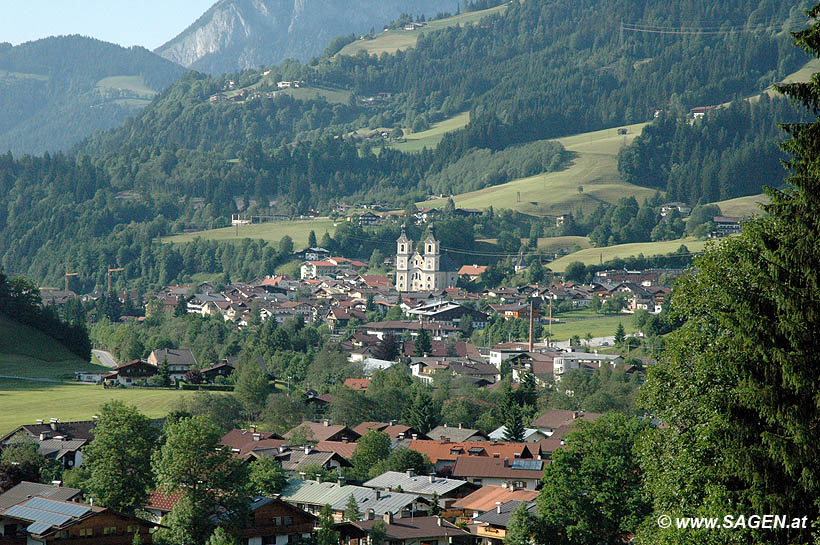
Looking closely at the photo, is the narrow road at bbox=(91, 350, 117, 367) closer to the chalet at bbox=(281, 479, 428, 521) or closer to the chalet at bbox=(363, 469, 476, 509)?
the chalet at bbox=(363, 469, 476, 509)

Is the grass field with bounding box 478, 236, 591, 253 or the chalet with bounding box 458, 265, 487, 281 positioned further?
the grass field with bounding box 478, 236, 591, 253

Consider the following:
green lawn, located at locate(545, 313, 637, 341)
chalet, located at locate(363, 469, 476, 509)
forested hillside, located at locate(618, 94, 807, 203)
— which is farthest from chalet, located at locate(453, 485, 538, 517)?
forested hillside, located at locate(618, 94, 807, 203)

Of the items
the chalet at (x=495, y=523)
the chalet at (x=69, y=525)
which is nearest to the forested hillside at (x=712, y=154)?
the chalet at (x=495, y=523)

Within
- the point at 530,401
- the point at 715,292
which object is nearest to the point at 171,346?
the point at 530,401

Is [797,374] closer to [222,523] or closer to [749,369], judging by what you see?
[749,369]

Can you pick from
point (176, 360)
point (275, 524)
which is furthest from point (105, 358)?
point (275, 524)

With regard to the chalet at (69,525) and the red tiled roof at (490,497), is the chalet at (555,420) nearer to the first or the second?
the red tiled roof at (490,497)

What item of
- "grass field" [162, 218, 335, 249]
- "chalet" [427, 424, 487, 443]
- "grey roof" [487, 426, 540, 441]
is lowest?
"grey roof" [487, 426, 540, 441]
